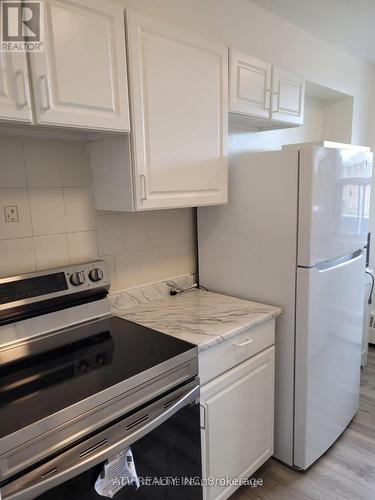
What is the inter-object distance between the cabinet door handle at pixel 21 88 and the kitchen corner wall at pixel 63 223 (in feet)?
1.17

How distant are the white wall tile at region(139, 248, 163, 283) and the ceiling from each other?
1.59 m

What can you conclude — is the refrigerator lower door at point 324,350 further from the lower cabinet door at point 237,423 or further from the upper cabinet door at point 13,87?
the upper cabinet door at point 13,87

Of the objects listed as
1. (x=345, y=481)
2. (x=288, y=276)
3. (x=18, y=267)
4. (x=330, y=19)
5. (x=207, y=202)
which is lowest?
(x=345, y=481)

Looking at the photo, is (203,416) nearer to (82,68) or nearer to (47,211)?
(47,211)

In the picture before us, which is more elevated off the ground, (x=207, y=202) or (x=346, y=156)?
(x=346, y=156)

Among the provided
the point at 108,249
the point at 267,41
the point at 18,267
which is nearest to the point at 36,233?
the point at 18,267

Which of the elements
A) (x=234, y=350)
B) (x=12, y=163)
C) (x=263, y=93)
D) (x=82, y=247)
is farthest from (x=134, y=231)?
(x=263, y=93)

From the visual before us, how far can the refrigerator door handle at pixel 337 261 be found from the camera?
166 centimetres

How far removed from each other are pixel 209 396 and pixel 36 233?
98 centimetres

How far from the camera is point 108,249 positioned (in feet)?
5.56

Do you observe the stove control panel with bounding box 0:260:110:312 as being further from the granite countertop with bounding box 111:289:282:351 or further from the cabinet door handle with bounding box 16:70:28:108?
the cabinet door handle with bounding box 16:70:28:108

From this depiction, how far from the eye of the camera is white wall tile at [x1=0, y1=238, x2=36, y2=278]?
4.46 feet

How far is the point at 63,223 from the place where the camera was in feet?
5.00

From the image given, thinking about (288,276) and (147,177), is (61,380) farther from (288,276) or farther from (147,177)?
(288,276)
